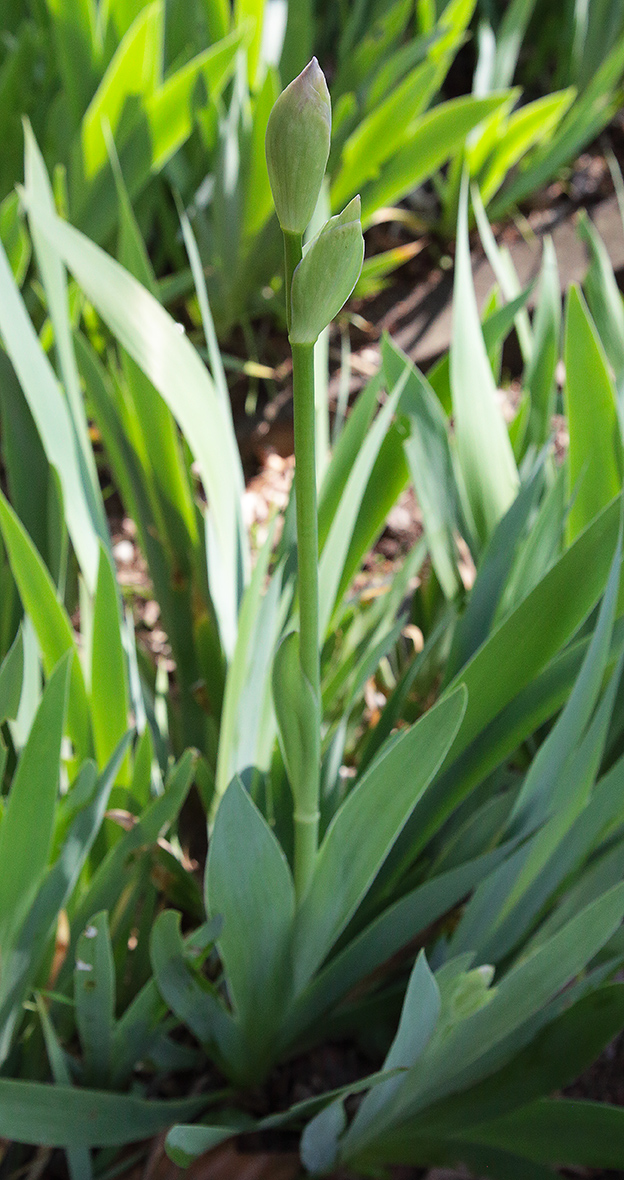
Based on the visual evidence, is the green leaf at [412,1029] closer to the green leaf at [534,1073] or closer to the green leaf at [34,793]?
the green leaf at [534,1073]

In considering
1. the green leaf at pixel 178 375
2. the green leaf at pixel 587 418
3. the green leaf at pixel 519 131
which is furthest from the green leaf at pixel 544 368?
the green leaf at pixel 519 131

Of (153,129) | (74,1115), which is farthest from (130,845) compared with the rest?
(153,129)

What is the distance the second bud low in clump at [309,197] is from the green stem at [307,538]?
2 cm

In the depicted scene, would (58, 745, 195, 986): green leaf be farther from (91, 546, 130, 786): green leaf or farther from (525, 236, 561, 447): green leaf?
(525, 236, 561, 447): green leaf

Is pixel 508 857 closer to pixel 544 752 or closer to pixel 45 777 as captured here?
pixel 544 752

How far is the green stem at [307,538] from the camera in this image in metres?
0.28

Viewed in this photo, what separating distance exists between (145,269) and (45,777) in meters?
0.46

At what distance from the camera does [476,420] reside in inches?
28.4

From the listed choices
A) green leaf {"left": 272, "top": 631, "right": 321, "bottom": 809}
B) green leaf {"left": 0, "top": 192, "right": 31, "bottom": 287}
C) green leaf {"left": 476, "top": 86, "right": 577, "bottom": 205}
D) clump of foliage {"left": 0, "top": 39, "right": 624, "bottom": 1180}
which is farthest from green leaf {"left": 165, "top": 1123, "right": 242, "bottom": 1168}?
green leaf {"left": 476, "top": 86, "right": 577, "bottom": 205}

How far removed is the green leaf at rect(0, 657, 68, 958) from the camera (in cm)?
51

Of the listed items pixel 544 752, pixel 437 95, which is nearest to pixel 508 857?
pixel 544 752

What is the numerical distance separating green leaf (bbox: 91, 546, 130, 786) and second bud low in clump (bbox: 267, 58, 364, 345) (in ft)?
1.21

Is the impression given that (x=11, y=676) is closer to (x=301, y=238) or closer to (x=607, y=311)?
(x=301, y=238)

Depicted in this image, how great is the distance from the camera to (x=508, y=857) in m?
0.58
